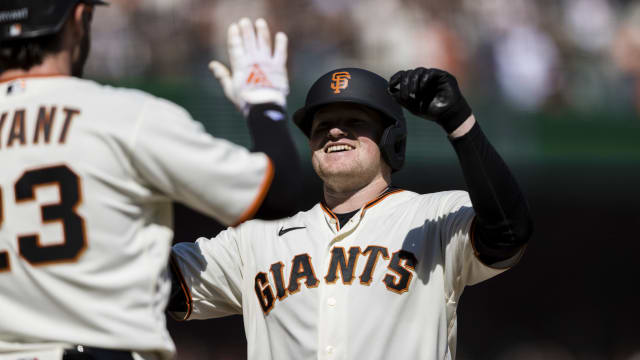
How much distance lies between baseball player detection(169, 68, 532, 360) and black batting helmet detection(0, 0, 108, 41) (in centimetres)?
119

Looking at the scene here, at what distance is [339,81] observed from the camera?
3594mm

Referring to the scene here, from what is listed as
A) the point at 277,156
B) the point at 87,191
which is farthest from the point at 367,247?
the point at 87,191

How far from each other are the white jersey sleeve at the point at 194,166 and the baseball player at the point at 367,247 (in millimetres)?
918

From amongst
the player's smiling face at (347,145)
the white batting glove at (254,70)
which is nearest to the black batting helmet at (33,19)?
the white batting glove at (254,70)

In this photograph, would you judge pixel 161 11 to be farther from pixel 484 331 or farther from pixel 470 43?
pixel 484 331

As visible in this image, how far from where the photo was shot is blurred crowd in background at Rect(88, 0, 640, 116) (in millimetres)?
7844

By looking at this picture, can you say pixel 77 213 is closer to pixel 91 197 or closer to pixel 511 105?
pixel 91 197

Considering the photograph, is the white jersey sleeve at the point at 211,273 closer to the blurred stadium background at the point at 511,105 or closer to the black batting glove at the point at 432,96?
the black batting glove at the point at 432,96

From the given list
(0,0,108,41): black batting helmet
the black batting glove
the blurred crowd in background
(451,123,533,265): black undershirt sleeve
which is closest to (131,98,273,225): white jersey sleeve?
(0,0,108,41): black batting helmet

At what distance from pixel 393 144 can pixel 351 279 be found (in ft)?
2.08

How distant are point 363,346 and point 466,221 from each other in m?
0.59

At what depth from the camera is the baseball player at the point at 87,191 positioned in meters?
2.11

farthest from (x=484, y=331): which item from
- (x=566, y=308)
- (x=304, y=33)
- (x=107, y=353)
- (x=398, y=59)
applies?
(x=107, y=353)

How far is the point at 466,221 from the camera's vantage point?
3174 millimetres
